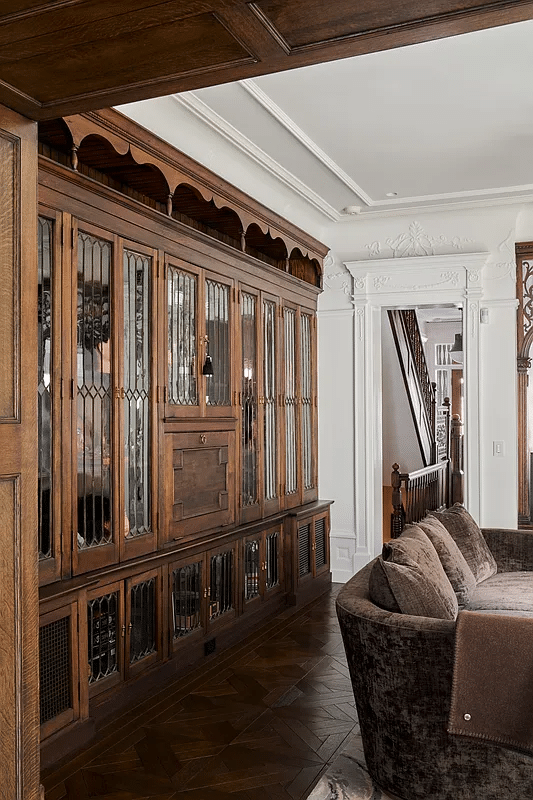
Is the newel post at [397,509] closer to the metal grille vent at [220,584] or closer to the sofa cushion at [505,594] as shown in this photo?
the sofa cushion at [505,594]

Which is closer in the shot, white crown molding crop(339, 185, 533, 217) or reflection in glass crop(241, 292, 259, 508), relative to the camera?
reflection in glass crop(241, 292, 259, 508)

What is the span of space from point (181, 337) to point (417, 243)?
299 cm

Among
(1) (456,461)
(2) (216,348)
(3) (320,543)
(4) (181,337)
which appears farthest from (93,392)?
(1) (456,461)

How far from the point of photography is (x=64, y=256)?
3553 mm

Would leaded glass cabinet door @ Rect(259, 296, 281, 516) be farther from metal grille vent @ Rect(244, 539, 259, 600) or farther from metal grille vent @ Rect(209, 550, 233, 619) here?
metal grille vent @ Rect(209, 550, 233, 619)

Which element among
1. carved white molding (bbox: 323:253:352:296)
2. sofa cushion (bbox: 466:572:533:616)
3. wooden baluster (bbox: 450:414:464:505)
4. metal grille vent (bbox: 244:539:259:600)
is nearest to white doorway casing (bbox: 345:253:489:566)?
carved white molding (bbox: 323:253:352:296)

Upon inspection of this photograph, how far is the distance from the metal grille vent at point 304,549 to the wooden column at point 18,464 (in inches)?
149

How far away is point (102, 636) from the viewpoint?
12.2ft

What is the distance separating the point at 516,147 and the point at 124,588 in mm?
3862

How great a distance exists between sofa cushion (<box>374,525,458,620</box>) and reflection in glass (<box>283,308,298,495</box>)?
8.99 feet

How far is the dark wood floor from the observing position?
311 cm

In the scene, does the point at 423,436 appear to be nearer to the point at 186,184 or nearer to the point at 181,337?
the point at 181,337

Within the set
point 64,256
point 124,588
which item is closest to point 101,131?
point 64,256

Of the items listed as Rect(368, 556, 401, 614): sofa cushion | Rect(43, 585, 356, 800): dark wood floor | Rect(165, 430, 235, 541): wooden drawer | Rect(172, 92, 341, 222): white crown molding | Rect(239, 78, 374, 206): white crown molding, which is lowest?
Rect(43, 585, 356, 800): dark wood floor
